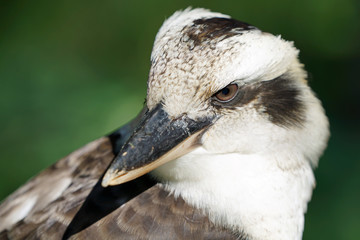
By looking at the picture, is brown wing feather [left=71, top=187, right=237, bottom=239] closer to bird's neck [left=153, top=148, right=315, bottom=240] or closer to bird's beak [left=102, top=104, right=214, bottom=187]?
bird's neck [left=153, top=148, right=315, bottom=240]

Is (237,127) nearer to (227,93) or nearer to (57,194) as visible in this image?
(227,93)

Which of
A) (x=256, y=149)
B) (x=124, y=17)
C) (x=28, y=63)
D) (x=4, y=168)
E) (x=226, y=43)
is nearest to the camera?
(x=226, y=43)

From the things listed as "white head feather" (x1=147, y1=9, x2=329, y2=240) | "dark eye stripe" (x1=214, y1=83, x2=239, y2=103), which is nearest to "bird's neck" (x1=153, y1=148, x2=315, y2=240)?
"white head feather" (x1=147, y1=9, x2=329, y2=240)

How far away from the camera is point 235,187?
1.83m

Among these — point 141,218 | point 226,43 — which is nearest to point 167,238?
point 141,218

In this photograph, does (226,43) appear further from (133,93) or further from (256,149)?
(133,93)

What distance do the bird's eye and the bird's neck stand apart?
0.61 ft

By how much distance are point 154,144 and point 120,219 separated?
0.94ft

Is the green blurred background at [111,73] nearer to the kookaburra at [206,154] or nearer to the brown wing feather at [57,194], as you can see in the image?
the brown wing feather at [57,194]

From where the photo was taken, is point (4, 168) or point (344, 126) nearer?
point (4, 168)

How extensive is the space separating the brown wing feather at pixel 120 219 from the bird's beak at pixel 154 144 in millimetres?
182

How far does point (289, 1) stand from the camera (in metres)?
3.78

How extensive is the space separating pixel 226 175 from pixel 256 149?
0.13 meters

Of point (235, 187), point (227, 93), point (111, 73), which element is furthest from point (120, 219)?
point (111, 73)
